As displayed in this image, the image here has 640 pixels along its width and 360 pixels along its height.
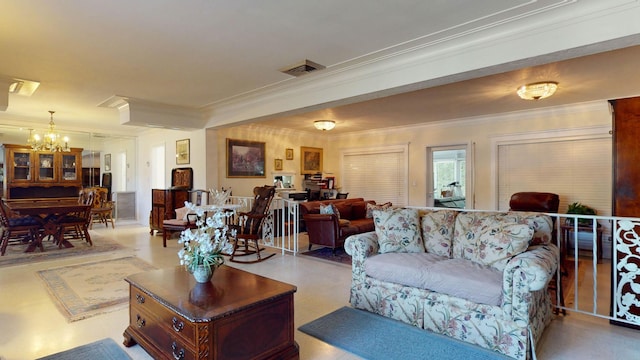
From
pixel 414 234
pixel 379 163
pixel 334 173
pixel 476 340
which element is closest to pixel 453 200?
pixel 379 163

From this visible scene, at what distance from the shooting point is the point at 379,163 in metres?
8.30

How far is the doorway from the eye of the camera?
7.23m

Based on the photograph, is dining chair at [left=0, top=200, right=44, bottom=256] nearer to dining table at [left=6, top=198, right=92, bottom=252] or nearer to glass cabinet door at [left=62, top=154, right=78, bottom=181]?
dining table at [left=6, top=198, right=92, bottom=252]

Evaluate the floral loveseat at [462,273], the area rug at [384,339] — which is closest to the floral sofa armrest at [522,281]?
the floral loveseat at [462,273]

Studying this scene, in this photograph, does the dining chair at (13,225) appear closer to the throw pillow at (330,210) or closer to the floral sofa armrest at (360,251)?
the throw pillow at (330,210)

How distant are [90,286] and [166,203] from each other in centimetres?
296

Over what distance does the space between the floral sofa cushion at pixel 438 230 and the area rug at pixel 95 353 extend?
2.68 meters

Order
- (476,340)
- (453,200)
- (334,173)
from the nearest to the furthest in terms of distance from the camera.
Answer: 1. (476,340)
2. (453,200)
3. (334,173)

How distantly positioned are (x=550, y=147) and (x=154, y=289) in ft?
21.4

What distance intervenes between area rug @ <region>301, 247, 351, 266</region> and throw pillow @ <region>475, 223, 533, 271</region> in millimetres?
2266

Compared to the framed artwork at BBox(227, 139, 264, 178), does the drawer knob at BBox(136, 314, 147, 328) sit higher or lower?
lower

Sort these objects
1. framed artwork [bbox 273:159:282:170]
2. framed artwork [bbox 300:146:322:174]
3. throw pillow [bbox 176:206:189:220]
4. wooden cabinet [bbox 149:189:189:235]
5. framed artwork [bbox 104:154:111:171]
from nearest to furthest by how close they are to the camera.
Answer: throw pillow [bbox 176:206:189:220]
wooden cabinet [bbox 149:189:189:235]
framed artwork [bbox 273:159:282:170]
framed artwork [bbox 104:154:111:171]
framed artwork [bbox 300:146:322:174]

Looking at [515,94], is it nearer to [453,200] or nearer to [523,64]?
[523,64]

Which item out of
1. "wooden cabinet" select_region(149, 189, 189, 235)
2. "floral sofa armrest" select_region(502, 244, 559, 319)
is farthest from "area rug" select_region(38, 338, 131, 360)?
"wooden cabinet" select_region(149, 189, 189, 235)
